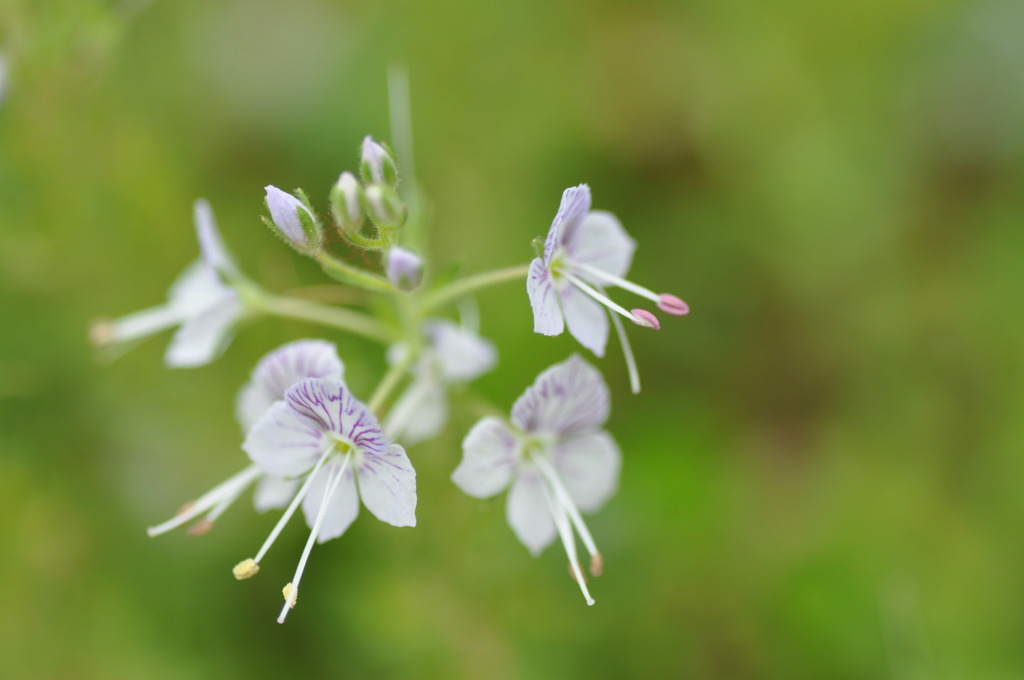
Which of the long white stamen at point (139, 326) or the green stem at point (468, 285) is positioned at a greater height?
the long white stamen at point (139, 326)

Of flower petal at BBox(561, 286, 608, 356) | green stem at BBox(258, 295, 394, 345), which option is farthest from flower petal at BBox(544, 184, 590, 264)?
green stem at BBox(258, 295, 394, 345)

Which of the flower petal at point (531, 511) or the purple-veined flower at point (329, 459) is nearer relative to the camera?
the purple-veined flower at point (329, 459)

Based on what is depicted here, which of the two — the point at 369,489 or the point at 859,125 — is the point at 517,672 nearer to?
the point at 369,489

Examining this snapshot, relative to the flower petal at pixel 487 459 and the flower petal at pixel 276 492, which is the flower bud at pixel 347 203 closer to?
the flower petal at pixel 487 459

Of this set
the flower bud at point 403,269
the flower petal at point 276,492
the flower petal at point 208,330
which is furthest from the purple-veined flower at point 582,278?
the flower petal at point 208,330

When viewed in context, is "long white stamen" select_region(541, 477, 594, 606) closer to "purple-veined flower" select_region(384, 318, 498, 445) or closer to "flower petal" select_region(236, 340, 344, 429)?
"purple-veined flower" select_region(384, 318, 498, 445)

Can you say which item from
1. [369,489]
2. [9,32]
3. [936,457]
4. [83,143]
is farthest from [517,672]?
[9,32]

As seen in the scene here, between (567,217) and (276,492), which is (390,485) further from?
(567,217)
